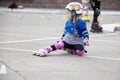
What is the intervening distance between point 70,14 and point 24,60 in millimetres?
2013

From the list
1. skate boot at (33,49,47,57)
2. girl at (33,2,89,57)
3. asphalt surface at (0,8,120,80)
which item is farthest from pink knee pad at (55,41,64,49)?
skate boot at (33,49,47,57)

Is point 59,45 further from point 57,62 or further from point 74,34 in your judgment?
point 57,62

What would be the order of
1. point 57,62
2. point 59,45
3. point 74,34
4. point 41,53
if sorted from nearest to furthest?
1. point 57,62
2. point 41,53
3. point 59,45
4. point 74,34

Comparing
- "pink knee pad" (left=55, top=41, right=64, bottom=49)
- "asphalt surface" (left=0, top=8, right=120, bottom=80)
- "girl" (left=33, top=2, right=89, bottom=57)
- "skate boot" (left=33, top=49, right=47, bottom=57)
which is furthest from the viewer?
"girl" (left=33, top=2, right=89, bottom=57)

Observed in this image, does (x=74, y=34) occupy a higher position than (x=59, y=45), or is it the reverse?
(x=74, y=34)

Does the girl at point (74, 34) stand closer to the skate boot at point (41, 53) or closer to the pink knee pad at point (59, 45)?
the pink knee pad at point (59, 45)

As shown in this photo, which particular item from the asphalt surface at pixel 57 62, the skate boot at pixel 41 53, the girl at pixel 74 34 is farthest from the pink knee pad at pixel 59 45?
the skate boot at pixel 41 53

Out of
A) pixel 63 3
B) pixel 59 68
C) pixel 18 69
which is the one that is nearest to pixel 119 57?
pixel 59 68

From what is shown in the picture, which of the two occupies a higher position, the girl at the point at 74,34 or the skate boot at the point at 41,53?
the girl at the point at 74,34

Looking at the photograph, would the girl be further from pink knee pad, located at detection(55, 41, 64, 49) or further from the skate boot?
the skate boot

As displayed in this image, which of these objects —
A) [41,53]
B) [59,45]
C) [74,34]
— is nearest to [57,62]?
[41,53]

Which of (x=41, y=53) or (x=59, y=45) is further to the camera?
(x=59, y=45)

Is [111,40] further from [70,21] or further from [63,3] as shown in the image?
[63,3]

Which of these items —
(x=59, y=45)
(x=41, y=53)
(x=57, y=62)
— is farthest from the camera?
(x=59, y=45)
